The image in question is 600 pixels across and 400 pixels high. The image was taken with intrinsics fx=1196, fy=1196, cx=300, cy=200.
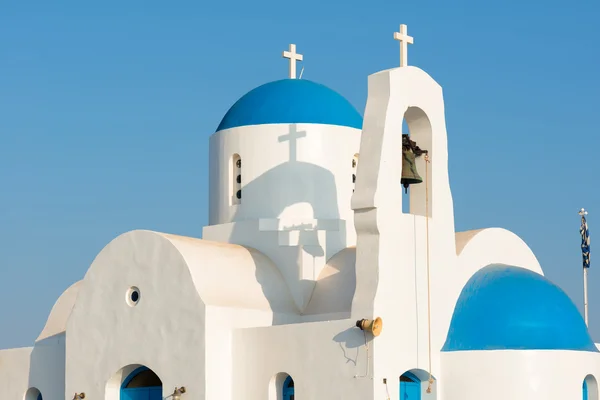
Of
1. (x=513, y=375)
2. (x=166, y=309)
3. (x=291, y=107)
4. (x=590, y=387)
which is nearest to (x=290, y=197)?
(x=291, y=107)

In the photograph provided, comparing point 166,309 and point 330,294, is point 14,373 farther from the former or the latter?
point 330,294

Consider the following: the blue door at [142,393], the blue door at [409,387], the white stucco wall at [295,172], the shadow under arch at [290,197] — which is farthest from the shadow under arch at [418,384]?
the blue door at [142,393]

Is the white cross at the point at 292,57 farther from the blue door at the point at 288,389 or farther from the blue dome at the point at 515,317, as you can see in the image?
the blue door at the point at 288,389

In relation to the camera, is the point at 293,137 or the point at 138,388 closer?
the point at 138,388

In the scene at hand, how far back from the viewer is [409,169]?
2161 centimetres

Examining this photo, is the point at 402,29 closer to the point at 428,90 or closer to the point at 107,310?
the point at 428,90

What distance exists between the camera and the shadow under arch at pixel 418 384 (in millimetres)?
20906

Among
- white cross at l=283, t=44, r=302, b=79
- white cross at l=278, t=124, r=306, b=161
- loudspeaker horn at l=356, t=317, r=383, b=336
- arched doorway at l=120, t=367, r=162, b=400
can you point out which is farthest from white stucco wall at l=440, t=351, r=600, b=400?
white cross at l=283, t=44, r=302, b=79

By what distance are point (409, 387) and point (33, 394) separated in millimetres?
8947

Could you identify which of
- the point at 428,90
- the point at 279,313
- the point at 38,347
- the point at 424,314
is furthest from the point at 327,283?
the point at 38,347

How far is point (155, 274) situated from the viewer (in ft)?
72.4

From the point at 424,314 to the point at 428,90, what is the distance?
4.17m

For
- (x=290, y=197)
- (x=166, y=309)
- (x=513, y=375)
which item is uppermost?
(x=290, y=197)

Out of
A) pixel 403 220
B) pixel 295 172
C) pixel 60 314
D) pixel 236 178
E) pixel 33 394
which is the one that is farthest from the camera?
pixel 60 314
